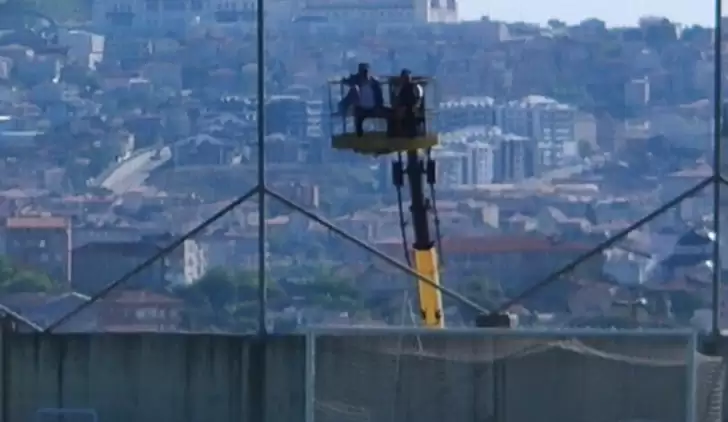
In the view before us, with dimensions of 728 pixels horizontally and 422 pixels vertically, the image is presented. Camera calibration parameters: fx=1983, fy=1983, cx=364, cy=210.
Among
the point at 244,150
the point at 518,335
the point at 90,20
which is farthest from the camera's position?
the point at 90,20

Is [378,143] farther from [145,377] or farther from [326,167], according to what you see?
[145,377]

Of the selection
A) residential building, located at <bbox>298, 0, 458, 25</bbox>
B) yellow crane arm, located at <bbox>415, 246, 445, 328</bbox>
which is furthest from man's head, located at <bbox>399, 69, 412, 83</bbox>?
residential building, located at <bbox>298, 0, 458, 25</bbox>

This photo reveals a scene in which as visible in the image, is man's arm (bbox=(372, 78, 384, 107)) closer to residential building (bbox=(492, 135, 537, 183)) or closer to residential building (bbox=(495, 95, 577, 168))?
residential building (bbox=(492, 135, 537, 183))

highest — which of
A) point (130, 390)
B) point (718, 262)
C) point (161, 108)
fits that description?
point (161, 108)

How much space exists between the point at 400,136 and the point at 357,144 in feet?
0.97

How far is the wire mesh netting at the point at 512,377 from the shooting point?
416 inches

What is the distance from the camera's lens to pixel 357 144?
1212cm

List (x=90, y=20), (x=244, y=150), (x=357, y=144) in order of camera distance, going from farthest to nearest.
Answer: (x=90, y=20)
(x=244, y=150)
(x=357, y=144)

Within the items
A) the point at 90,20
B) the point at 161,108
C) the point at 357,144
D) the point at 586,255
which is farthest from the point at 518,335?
the point at 90,20

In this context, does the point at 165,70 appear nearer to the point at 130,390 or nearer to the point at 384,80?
the point at 384,80

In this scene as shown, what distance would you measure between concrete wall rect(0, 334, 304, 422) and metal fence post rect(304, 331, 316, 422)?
35.3 inches

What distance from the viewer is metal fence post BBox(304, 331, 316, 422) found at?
1059cm

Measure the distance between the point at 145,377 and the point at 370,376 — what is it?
167 centimetres

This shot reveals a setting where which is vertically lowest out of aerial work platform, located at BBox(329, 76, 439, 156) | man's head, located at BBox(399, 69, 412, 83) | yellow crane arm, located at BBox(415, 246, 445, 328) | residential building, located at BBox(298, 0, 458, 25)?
yellow crane arm, located at BBox(415, 246, 445, 328)
